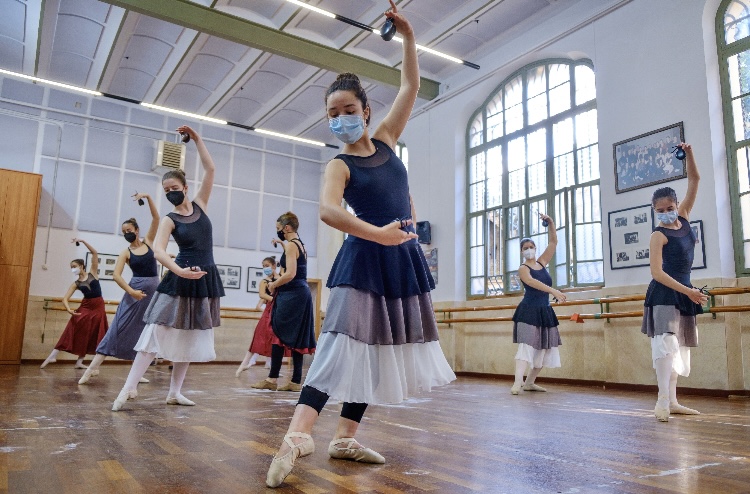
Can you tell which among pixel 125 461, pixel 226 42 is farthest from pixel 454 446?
pixel 226 42

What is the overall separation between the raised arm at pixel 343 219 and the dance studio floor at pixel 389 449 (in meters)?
0.73

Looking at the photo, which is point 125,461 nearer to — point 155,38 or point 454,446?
point 454,446

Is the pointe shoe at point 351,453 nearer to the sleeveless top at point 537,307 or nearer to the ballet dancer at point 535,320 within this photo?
the ballet dancer at point 535,320

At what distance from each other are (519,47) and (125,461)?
8.36 meters

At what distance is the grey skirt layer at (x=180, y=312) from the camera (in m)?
3.42

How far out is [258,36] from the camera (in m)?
8.38

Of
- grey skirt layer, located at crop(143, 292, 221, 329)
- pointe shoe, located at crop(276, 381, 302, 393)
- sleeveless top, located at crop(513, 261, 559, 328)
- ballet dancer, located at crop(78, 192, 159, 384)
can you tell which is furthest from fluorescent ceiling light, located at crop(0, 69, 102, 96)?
sleeveless top, located at crop(513, 261, 559, 328)

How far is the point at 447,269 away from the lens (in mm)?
9625

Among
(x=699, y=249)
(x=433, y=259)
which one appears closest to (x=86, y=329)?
(x=433, y=259)

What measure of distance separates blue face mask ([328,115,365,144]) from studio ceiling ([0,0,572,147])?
21.9 ft

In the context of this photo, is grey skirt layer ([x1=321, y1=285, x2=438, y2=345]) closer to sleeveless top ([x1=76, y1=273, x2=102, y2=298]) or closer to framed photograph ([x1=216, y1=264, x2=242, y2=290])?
sleeveless top ([x1=76, y1=273, x2=102, y2=298])

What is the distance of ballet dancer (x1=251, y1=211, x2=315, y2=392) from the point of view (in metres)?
5.04

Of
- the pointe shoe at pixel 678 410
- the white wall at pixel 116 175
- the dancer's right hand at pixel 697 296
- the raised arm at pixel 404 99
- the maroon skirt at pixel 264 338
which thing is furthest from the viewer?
the white wall at pixel 116 175

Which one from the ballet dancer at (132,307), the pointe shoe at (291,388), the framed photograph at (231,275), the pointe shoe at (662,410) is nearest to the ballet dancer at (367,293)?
the pointe shoe at (662,410)
